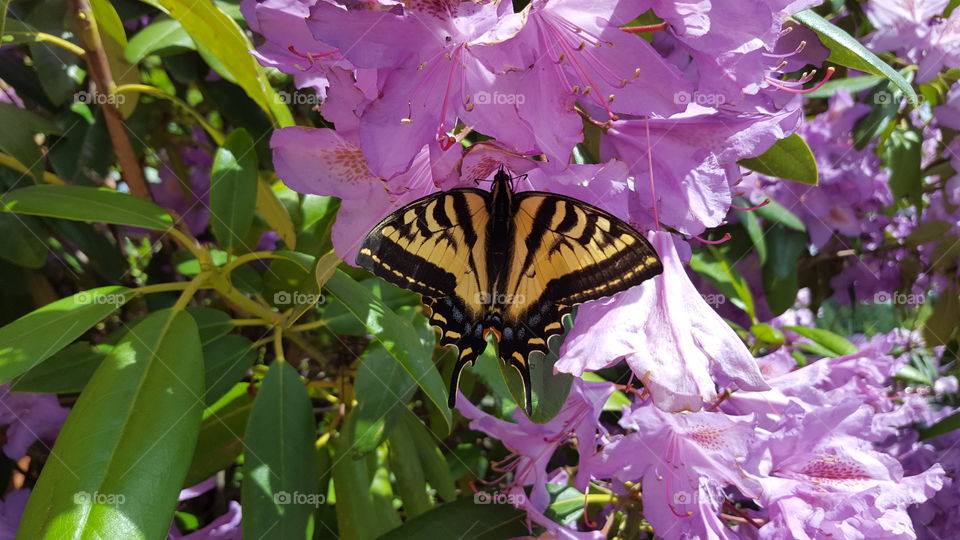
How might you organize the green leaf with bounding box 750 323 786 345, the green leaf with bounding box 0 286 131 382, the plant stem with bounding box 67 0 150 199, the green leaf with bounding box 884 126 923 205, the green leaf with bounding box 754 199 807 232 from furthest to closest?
the green leaf with bounding box 884 126 923 205 → the green leaf with bounding box 754 199 807 232 → the green leaf with bounding box 750 323 786 345 → the plant stem with bounding box 67 0 150 199 → the green leaf with bounding box 0 286 131 382

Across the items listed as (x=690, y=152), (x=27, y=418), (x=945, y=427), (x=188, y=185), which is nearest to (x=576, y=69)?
(x=690, y=152)

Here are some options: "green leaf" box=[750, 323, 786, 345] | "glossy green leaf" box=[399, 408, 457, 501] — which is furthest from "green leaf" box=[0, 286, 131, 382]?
"green leaf" box=[750, 323, 786, 345]

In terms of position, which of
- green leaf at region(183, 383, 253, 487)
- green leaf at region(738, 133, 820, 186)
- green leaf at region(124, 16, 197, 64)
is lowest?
green leaf at region(183, 383, 253, 487)

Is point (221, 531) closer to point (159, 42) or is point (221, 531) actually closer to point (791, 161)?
point (159, 42)

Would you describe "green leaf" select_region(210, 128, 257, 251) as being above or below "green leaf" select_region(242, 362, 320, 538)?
above

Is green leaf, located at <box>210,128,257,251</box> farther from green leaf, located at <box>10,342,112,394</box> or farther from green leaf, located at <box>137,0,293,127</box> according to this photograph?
green leaf, located at <box>10,342,112,394</box>

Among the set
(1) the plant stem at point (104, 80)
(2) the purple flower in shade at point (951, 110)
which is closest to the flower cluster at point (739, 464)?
(1) the plant stem at point (104, 80)
